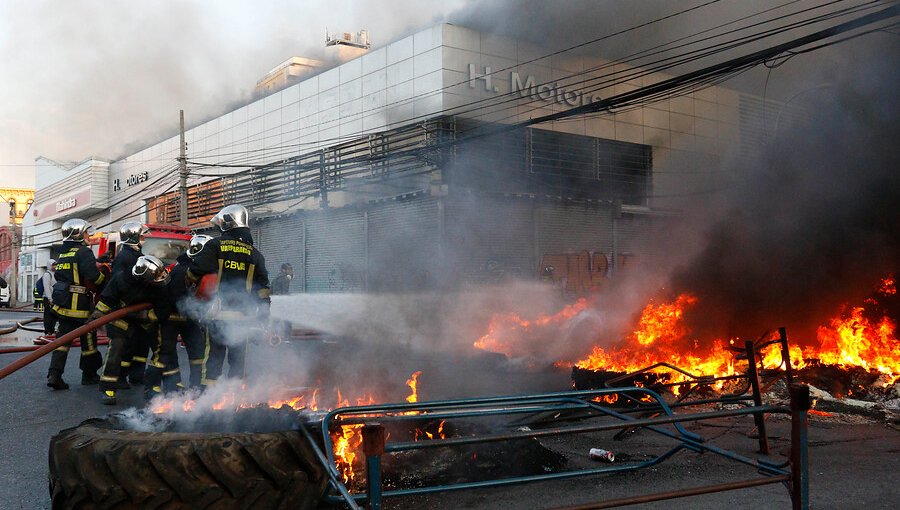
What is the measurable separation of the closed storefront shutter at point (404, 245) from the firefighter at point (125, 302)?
14.6 feet

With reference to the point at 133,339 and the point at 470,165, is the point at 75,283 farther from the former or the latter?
the point at 470,165

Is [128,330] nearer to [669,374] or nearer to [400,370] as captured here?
[400,370]

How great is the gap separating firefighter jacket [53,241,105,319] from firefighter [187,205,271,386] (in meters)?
2.25

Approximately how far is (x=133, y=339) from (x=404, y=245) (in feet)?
25.1

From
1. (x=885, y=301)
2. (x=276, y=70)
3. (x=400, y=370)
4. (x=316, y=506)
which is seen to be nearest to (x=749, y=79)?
(x=885, y=301)

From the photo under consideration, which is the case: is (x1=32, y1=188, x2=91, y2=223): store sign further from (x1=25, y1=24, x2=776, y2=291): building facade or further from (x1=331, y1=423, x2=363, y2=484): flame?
(x1=331, y1=423, x2=363, y2=484): flame

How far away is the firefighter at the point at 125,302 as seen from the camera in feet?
20.1

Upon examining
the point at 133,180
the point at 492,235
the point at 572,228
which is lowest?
the point at 492,235

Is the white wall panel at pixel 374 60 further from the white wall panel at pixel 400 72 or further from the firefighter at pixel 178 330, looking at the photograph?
the firefighter at pixel 178 330

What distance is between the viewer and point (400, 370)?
619cm

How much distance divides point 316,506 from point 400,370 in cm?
318

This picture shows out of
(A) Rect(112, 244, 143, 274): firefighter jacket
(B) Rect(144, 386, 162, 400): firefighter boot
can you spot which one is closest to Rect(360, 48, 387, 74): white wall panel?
(A) Rect(112, 244, 143, 274): firefighter jacket

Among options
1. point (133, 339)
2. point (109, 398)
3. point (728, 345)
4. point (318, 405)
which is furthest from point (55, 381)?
point (728, 345)

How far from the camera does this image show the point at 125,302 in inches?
246
